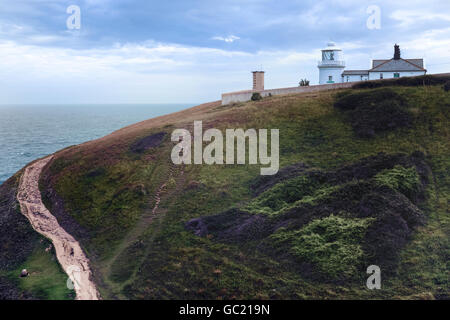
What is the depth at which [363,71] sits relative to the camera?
217 ft

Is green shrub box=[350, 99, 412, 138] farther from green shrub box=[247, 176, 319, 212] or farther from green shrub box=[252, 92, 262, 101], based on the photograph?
green shrub box=[252, 92, 262, 101]

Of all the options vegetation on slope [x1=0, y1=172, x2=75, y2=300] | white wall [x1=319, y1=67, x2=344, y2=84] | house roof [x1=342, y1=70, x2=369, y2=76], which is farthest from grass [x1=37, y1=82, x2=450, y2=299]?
house roof [x1=342, y1=70, x2=369, y2=76]

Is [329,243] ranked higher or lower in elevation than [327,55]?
lower

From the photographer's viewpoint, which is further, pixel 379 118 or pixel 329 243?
pixel 379 118

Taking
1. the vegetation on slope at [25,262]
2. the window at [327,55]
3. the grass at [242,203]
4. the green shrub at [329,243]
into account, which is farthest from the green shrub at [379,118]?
the vegetation on slope at [25,262]

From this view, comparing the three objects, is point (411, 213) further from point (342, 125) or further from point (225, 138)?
point (225, 138)

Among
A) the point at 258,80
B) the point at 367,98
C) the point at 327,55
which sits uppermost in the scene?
the point at 327,55

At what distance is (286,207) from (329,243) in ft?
18.0

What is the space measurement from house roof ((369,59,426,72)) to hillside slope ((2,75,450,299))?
1675 centimetres

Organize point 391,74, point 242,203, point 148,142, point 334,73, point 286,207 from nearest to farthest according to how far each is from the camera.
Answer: point 286,207, point 242,203, point 148,142, point 391,74, point 334,73

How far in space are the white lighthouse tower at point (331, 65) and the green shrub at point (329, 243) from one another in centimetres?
4708

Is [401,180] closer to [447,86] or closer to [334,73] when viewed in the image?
[447,86]

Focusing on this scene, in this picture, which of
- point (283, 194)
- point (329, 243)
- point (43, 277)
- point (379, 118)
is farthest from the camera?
point (379, 118)

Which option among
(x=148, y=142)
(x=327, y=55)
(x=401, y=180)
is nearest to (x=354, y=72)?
(x=327, y=55)
